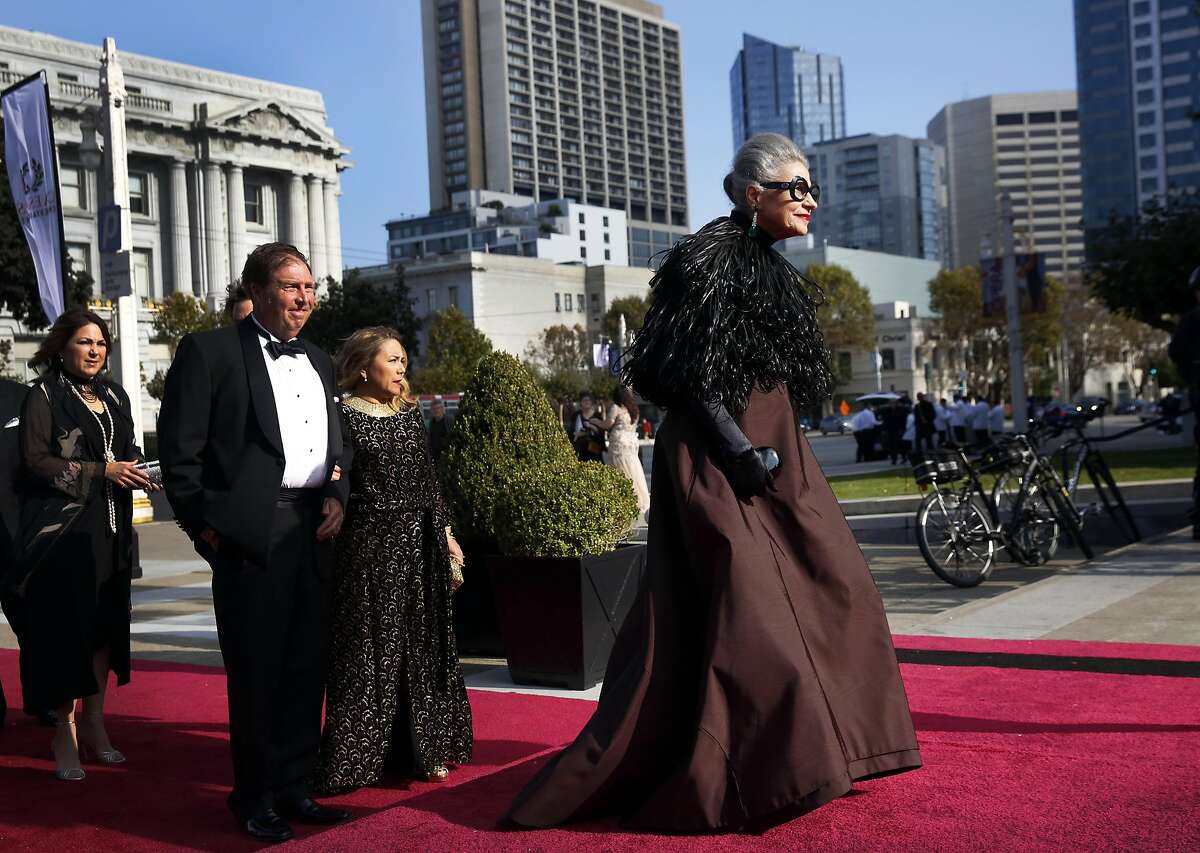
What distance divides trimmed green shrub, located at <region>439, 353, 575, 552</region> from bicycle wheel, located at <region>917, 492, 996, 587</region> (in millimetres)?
3476

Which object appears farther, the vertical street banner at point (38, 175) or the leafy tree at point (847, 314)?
the leafy tree at point (847, 314)

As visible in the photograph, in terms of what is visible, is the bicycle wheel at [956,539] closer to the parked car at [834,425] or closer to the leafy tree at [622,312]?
the parked car at [834,425]

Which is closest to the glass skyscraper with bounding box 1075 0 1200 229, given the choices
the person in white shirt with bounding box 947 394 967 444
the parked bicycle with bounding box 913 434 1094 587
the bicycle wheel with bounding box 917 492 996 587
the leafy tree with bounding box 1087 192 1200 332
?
the person in white shirt with bounding box 947 394 967 444

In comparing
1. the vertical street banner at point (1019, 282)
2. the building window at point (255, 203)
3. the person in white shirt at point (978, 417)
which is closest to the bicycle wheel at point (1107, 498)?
the vertical street banner at point (1019, 282)

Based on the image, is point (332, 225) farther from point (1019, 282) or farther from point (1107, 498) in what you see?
point (1107, 498)

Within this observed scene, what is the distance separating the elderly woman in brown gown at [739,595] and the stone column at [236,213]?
72007mm

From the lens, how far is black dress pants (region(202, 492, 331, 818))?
167 inches

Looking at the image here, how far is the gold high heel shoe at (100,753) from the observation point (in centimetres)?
550

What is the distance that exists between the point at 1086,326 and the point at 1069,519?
8154cm

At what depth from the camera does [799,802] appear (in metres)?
3.44

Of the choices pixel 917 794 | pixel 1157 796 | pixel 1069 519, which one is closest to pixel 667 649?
pixel 917 794

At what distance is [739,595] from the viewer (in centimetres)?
362

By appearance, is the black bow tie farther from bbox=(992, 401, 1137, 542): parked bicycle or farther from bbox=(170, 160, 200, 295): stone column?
bbox=(170, 160, 200, 295): stone column

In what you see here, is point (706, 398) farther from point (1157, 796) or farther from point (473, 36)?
point (473, 36)
